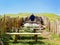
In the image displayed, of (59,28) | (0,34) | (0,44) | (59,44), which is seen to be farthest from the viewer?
(59,28)

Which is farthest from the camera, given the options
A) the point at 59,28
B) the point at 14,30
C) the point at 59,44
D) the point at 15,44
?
the point at 14,30

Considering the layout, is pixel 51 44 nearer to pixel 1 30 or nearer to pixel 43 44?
pixel 43 44

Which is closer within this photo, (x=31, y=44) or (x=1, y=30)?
(x=1, y=30)

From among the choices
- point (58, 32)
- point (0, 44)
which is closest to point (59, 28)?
point (58, 32)

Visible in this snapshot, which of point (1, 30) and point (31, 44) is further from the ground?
point (1, 30)

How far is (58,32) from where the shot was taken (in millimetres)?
18891

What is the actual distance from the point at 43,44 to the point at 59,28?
517 centimetres

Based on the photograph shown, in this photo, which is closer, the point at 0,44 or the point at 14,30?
the point at 0,44

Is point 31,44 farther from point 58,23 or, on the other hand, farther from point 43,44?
point 58,23

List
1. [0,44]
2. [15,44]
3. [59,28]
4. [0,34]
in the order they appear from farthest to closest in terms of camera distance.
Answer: [59,28], [15,44], [0,34], [0,44]

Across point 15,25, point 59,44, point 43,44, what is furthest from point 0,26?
point 15,25

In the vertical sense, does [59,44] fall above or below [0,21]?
below

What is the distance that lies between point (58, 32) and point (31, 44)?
5908mm

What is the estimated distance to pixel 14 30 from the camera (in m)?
20.2
